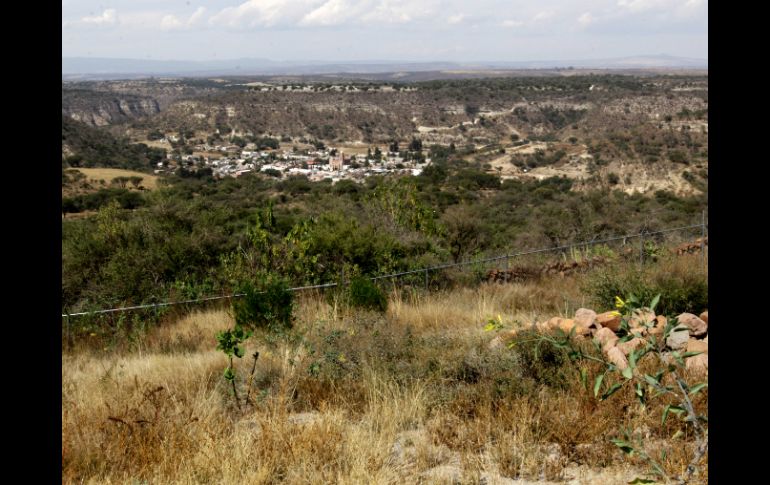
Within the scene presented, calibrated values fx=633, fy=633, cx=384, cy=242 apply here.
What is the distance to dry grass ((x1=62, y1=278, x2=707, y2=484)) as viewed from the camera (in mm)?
3840

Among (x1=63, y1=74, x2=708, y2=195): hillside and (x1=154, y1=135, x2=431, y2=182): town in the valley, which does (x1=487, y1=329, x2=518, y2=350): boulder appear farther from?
(x1=154, y1=135, x2=431, y2=182): town in the valley

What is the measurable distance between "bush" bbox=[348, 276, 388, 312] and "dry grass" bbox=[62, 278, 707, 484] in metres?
2.52

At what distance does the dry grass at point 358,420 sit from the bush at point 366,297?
99.1 inches

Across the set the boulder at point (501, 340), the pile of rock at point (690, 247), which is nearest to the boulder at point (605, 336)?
the boulder at point (501, 340)

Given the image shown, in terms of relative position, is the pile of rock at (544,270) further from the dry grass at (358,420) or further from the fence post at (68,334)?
the fence post at (68,334)

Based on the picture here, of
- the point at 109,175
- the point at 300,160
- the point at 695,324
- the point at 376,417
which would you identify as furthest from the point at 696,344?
the point at 300,160

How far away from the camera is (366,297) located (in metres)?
9.45

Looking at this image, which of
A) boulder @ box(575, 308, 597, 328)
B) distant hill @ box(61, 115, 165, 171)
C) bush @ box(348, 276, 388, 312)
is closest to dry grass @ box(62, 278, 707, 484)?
boulder @ box(575, 308, 597, 328)

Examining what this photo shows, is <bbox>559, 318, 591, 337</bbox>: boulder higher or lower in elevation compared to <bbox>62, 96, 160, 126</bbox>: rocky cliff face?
lower

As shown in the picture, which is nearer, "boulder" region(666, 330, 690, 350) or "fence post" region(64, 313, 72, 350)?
"boulder" region(666, 330, 690, 350)

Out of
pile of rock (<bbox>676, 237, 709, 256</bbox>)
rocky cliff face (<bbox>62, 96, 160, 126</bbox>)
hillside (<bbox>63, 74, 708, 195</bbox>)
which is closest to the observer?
pile of rock (<bbox>676, 237, 709, 256</bbox>)
